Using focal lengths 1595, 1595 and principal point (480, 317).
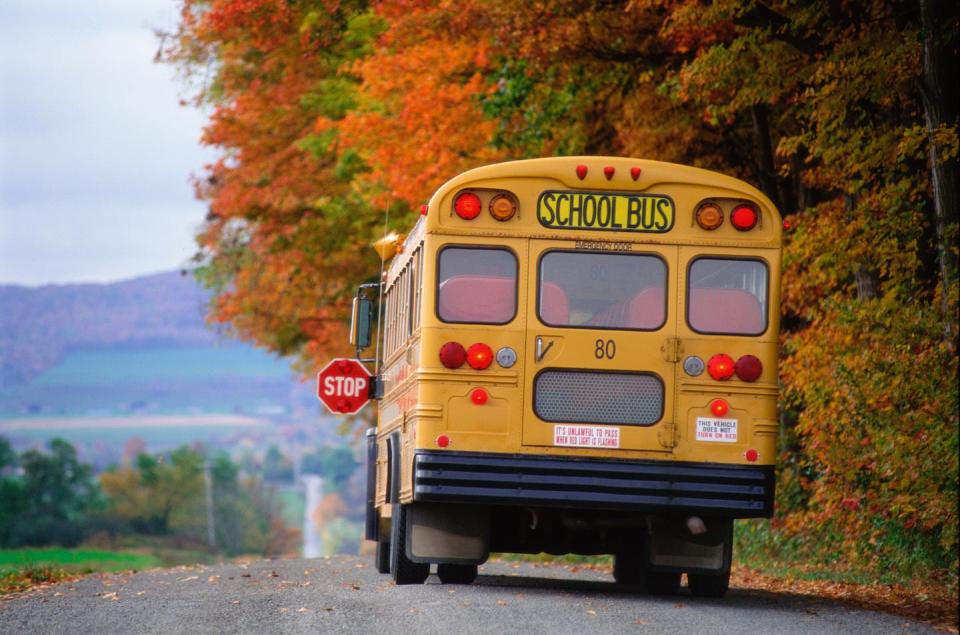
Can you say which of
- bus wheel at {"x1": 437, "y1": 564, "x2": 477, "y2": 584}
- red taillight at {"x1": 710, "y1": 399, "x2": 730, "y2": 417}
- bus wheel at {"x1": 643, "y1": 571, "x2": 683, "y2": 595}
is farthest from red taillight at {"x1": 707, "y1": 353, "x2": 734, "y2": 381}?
bus wheel at {"x1": 437, "y1": 564, "x2": 477, "y2": 584}

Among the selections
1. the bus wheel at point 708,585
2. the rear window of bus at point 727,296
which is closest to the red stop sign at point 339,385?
the bus wheel at point 708,585

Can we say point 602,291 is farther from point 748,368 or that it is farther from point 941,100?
A: point 941,100

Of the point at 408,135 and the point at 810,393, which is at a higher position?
the point at 408,135

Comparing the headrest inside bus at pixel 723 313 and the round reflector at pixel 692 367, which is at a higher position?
the headrest inside bus at pixel 723 313

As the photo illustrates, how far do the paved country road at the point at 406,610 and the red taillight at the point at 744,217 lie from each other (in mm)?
2796

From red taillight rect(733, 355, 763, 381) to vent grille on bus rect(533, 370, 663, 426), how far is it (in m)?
0.60

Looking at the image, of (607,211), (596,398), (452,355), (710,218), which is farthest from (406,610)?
(710,218)

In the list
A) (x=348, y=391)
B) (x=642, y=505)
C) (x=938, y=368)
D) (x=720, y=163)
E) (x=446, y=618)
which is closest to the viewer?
(x=446, y=618)

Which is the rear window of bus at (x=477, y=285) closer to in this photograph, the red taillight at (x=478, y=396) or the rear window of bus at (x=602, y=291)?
the rear window of bus at (x=602, y=291)

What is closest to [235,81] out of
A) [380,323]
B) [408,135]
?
[408,135]

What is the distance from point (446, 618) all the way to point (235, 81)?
76.9 feet

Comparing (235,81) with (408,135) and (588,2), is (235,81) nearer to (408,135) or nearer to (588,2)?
(408,135)

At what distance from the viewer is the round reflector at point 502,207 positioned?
11656 mm

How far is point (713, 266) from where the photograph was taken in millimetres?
11695
